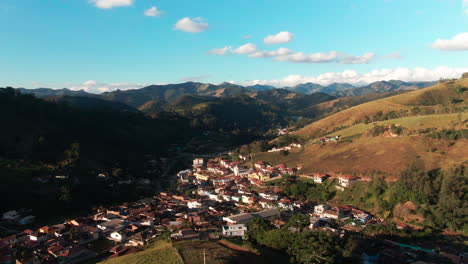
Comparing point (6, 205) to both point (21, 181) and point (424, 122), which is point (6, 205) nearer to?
point (21, 181)

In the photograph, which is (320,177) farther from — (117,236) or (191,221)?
(117,236)

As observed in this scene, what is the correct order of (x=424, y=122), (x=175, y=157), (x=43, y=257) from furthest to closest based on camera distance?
(x=175, y=157)
(x=424, y=122)
(x=43, y=257)

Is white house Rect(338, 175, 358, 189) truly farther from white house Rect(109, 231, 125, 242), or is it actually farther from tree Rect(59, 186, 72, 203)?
tree Rect(59, 186, 72, 203)

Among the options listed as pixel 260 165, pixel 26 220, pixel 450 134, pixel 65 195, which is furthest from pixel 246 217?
pixel 450 134

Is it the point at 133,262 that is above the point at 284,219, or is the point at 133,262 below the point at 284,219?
above

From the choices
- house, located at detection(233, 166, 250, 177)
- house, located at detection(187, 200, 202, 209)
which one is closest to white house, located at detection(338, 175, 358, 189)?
house, located at detection(233, 166, 250, 177)

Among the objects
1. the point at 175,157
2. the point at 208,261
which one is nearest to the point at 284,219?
the point at 208,261

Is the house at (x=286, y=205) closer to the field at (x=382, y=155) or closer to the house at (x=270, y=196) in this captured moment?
the house at (x=270, y=196)
